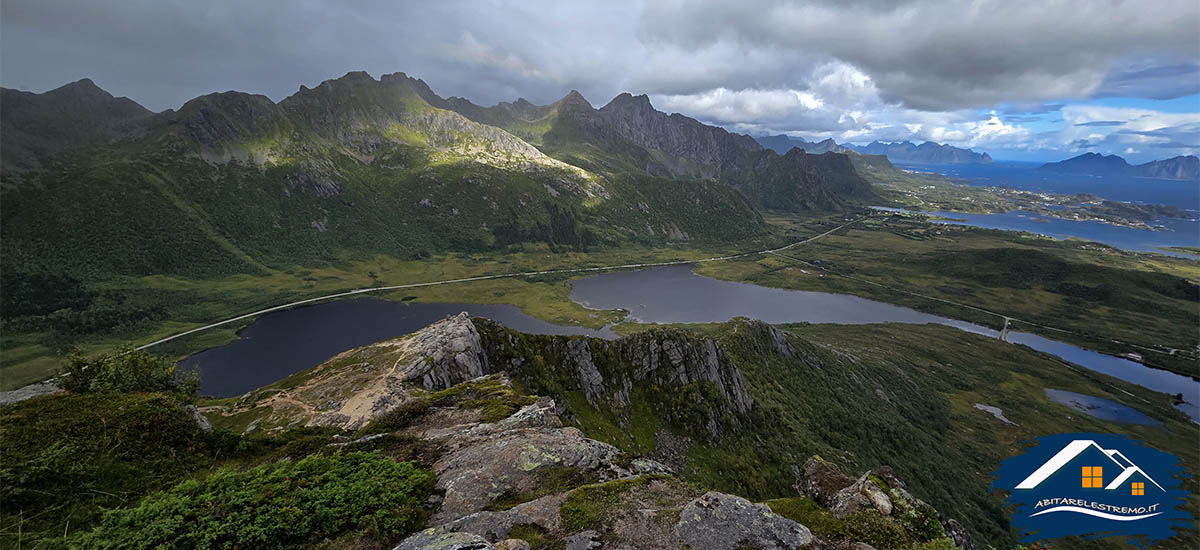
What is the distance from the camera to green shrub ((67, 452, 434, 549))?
46.4 ft

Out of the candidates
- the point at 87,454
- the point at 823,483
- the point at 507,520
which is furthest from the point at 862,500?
the point at 87,454

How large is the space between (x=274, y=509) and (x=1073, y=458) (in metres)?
144

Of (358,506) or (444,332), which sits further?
(444,332)

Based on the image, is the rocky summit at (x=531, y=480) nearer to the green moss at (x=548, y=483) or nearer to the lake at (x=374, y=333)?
the green moss at (x=548, y=483)

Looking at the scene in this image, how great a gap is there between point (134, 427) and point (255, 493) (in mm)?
10330

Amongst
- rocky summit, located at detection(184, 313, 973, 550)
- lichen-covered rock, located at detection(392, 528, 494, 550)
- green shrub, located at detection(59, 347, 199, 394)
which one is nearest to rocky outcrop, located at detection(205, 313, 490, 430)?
rocky summit, located at detection(184, 313, 973, 550)

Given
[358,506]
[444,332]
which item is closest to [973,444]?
[444,332]

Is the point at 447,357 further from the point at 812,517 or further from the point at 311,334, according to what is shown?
the point at 311,334

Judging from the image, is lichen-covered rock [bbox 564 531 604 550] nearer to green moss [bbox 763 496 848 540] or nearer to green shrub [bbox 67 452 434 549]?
green shrub [bbox 67 452 434 549]

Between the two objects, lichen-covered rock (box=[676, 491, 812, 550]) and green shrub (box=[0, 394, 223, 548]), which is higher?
green shrub (box=[0, 394, 223, 548])

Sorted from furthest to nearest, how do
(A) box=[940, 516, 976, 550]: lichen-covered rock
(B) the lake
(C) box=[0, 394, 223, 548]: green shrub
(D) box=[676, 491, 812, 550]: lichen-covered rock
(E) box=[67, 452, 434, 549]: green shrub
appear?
(B) the lake
(A) box=[940, 516, 976, 550]: lichen-covered rock
(D) box=[676, 491, 812, 550]: lichen-covered rock
(C) box=[0, 394, 223, 548]: green shrub
(E) box=[67, 452, 434, 549]: green shrub

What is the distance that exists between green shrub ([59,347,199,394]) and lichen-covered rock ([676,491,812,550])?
35.5 meters

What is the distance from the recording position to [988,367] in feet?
464

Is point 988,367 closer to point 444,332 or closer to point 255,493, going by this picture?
point 444,332
